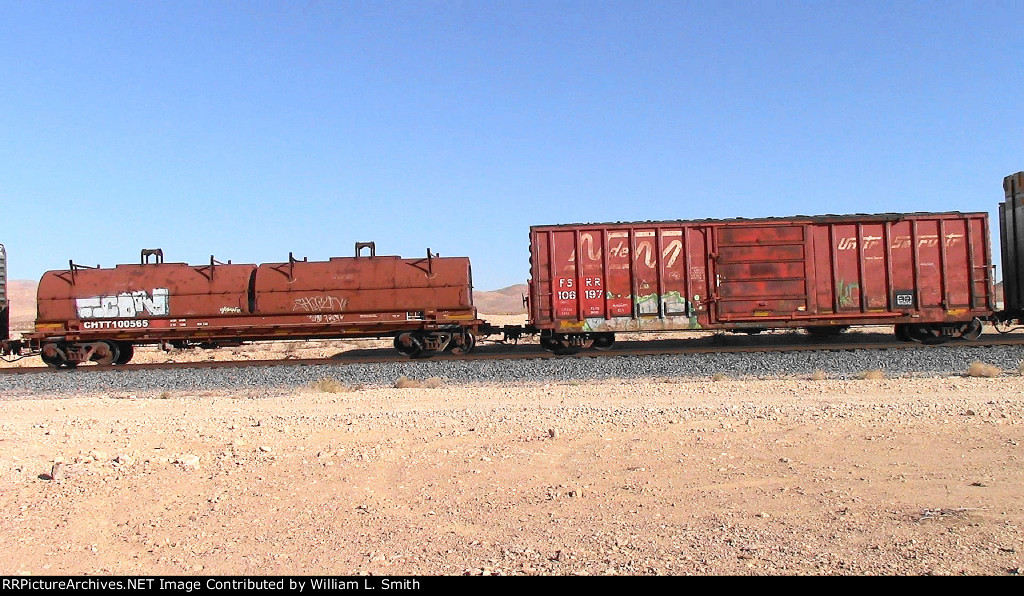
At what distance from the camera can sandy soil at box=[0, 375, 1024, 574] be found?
15.3 ft

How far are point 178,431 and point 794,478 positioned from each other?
7272mm

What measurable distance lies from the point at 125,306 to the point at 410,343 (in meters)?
7.47

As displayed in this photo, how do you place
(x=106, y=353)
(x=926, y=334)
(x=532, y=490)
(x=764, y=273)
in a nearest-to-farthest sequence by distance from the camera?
(x=532, y=490)
(x=764, y=273)
(x=926, y=334)
(x=106, y=353)

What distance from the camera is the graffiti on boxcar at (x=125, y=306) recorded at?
18.9 metres

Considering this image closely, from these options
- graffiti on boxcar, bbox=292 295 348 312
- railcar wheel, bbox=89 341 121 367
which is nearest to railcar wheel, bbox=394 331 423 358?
Answer: graffiti on boxcar, bbox=292 295 348 312

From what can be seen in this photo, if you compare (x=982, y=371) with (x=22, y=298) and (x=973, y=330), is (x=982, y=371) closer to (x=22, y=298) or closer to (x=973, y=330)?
(x=973, y=330)

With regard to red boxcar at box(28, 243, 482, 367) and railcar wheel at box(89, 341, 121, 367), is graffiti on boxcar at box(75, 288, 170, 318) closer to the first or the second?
red boxcar at box(28, 243, 482, 367)

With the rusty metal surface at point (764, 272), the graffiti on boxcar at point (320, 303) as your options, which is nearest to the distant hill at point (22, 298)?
the graffiti on boxcar at point (320, 303)

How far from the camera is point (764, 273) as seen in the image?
1775cm

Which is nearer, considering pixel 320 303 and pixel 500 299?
pixel 320 303

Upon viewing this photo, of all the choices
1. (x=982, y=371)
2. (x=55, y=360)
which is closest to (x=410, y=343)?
(x=55, y=360)

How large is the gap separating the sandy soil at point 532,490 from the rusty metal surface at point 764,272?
279 inches

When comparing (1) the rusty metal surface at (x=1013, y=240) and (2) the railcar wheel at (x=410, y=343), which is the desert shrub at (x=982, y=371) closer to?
(1) the rusty metal surface at (x=1013, y=240)

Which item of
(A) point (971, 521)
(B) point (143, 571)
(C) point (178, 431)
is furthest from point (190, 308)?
(A) point (971, 521)
